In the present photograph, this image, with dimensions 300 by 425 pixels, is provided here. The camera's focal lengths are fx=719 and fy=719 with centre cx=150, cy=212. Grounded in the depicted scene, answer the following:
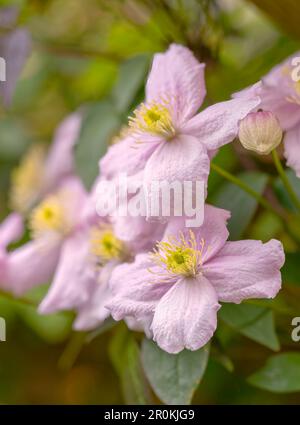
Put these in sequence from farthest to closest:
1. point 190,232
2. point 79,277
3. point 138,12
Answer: point 138,12, point 79,277, point 190,232

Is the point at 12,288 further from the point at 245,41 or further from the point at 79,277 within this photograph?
the point at 245,41

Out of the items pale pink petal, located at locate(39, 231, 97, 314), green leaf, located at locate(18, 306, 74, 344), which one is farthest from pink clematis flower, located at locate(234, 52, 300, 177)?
green leaf, located at locate(18, 306, 74, 344)

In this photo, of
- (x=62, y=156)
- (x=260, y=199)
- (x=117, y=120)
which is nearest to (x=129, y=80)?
(x=117, y=120)

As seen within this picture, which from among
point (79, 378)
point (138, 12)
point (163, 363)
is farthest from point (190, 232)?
point (79, 378)

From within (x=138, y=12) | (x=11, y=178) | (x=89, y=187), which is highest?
(x=138, y=12)

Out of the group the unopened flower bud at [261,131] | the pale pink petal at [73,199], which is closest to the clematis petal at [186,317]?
the unopened flower bud at [261,131]

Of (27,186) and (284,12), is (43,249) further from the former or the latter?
(284,12)
